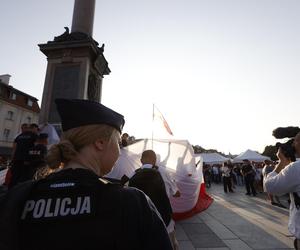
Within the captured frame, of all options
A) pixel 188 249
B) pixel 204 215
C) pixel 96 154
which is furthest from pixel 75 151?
pixel 204 215

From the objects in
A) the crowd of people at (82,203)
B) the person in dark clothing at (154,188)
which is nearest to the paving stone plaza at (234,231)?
the person in dark clothing at (154,188)

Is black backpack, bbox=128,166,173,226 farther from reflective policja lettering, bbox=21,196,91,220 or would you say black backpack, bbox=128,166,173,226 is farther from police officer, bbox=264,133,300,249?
reflective policja lettering, bbox=21,196,91,220

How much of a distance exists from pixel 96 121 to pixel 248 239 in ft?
18.7

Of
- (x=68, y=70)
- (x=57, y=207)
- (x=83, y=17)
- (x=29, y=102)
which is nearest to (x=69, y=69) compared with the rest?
(x=68, y=70)

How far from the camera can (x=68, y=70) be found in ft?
34.9

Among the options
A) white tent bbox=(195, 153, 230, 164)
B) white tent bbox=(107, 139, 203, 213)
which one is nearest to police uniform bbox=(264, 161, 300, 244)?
white tent bbox=(107, 139, 203, 213)

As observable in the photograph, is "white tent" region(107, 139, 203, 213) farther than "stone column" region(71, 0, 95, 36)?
No

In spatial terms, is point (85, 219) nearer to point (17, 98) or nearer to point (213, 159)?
point (213, 159)

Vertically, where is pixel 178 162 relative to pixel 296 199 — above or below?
above

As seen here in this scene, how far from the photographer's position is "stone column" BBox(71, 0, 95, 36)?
1216 cm

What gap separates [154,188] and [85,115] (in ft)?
8.91

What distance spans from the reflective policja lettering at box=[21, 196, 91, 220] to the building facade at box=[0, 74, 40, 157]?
40831mm

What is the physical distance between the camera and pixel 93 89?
11.2m

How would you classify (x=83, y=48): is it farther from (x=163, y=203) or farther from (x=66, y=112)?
(x=66, y=112)
